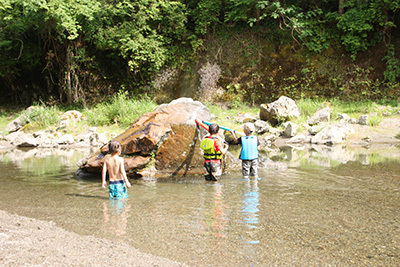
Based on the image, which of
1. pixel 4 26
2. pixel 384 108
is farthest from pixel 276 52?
pixel 4 26

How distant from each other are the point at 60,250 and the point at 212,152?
455 centimetres

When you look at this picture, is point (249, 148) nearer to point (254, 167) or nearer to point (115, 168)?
point (254, 167)

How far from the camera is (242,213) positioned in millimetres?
5254

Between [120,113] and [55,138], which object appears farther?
[120,113]

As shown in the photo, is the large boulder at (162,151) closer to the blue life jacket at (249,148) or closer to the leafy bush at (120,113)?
the blue life jacket at (249,148)

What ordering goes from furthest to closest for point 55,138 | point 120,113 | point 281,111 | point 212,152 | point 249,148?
point 120,113 < point 55,138 < point 281,111 < point 249,148 < point 212,152

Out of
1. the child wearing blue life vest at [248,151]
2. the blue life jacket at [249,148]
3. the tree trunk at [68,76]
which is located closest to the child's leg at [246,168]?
the child wearing blue life vest at [248,151]

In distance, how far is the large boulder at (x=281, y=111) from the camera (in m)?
16.7

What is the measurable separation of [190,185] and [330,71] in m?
15.7

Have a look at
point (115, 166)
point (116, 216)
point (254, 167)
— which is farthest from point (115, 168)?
point (254, 167)

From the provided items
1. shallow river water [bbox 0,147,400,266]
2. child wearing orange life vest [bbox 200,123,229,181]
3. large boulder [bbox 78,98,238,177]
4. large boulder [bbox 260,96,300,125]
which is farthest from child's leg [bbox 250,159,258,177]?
large boulder [bbox 260,96,300,125]

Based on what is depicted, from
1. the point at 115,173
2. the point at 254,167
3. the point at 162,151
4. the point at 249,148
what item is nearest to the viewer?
the point at 115,173

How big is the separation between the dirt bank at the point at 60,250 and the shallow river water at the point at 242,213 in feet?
0.85

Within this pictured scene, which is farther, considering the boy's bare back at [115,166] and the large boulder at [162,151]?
the large boulder at [162,151]
